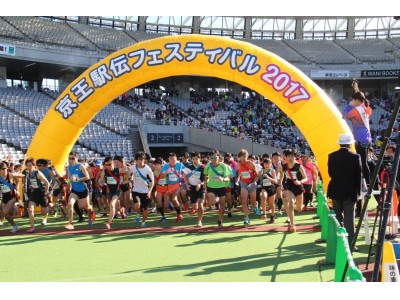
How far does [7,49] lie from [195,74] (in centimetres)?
2072

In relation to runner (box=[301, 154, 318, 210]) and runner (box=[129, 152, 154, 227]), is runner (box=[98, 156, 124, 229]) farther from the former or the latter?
runner (box=[301, 154, 318, 210])

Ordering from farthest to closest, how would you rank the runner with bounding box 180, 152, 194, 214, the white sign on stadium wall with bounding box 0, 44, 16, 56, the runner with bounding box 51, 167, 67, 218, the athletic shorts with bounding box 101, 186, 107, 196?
1. the white sign on stadium wall with bounding box 0, 44, 16, 56
2. the runner with bounding box 180, 152, 194, 214
3. the athletic shorts with bounding box 101, 186, 107, 196
4. the runner with bounding box 51, 167, 67, 218

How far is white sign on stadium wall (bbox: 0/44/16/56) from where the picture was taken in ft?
96.1

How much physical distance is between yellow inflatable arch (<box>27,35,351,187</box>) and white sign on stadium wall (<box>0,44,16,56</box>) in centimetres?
1822

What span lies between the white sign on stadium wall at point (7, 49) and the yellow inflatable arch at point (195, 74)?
1822 centimetres

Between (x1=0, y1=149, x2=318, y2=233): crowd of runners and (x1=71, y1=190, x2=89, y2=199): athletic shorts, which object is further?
(x1=71, y1=190, x2=89, y2=199): athletic shorts

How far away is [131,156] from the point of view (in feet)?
87.9

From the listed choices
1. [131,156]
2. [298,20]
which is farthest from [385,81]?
[131,156]

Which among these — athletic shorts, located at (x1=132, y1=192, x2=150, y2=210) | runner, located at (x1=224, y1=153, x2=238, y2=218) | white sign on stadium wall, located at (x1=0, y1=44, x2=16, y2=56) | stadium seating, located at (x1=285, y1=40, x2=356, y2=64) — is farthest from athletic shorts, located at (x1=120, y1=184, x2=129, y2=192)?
stadium seating, located at (x1=285, y1=40, x2=356, y2=64)

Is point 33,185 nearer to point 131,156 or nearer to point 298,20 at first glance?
point 131,156

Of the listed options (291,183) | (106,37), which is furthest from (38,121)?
(291,183)

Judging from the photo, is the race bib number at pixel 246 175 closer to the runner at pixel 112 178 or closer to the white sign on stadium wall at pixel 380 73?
the runner at pixel 112 178

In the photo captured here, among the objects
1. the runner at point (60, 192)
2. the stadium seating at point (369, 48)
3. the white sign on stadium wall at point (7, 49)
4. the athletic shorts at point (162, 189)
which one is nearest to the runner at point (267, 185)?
the athletic shorts at point (162, 189)

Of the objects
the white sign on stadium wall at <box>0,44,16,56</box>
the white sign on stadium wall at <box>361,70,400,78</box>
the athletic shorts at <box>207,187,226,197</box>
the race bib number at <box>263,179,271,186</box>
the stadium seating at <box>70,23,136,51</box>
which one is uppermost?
the stadium seating at <box>70,23,136,51</box>
